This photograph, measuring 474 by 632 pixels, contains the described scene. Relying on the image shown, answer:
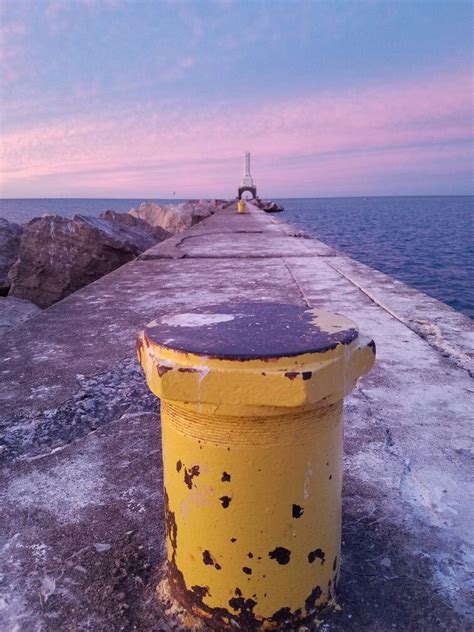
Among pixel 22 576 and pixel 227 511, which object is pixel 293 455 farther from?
pixel 22 576

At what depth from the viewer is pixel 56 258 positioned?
27.3 feet

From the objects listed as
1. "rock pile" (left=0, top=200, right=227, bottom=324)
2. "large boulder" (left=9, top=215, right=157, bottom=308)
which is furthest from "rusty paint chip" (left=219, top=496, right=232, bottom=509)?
"large boulder" (left=9, top=215, right=157, bottom=308)

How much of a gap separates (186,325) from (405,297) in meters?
4.09

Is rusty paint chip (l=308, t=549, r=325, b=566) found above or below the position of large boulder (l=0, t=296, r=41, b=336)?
above

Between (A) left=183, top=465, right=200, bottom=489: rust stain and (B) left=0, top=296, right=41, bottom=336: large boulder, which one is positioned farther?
(B) left=0, top=296, right=41, bottom=336: large boulder

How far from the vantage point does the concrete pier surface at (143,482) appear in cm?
160

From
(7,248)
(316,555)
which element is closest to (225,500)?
(316,555)

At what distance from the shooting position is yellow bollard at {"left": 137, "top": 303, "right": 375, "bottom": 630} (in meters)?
1.29

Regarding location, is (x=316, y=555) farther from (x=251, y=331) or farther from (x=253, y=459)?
(x=251, y=331)

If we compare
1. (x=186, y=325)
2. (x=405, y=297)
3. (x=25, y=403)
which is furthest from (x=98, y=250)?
(x=186, y=325)

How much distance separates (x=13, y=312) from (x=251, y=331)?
609cm

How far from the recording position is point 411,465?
232 centimetres

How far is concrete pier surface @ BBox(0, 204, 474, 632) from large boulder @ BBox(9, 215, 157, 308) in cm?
396

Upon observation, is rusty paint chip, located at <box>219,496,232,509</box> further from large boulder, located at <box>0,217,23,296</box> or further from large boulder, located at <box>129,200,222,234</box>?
large boulder, located at <box>129,200,222,234</box>
